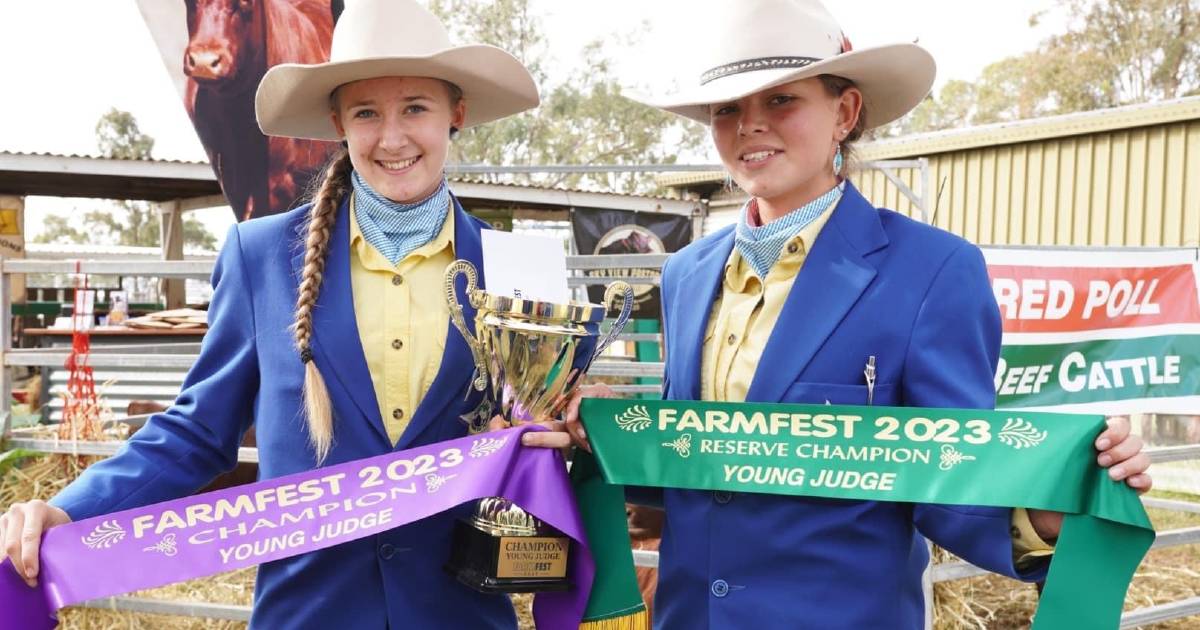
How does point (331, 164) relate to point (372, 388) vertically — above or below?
above

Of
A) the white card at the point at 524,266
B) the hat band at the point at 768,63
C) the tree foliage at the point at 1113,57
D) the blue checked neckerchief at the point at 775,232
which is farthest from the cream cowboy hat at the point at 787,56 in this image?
the tree foliage at the point at 1113,57

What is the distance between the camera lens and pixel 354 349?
6.28 feet

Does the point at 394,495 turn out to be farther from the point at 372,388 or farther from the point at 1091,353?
the point at 1091,353

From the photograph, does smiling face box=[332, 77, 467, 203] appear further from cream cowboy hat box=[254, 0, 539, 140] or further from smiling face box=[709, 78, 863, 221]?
smiling face box=[709, 78, 863, 221]

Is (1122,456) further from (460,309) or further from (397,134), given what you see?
(397,134)

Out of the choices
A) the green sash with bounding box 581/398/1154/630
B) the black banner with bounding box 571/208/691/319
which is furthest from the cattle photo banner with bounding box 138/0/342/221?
the black banner with bounding box 571/208/691/319

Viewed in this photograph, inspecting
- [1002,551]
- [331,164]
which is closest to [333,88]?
[331,164]

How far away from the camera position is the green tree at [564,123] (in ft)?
89.1

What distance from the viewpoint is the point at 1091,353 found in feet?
13.0

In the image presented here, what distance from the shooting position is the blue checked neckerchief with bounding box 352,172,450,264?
2.01 metres

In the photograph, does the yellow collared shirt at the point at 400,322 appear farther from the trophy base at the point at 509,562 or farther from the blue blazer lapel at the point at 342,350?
the trophy base at the point at 509,562

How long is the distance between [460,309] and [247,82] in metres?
3.35

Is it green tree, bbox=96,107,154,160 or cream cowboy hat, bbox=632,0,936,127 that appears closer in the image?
cream cowboy hat, bbox=632,0,936,127

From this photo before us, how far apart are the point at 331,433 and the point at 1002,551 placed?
1249mm
